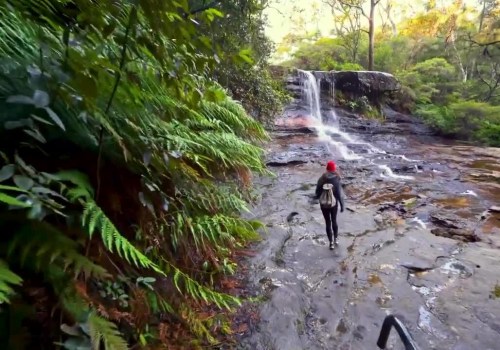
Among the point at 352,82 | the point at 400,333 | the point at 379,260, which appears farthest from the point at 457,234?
the point at 352,82

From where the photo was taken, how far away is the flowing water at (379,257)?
3127 millimetres

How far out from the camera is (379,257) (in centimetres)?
481

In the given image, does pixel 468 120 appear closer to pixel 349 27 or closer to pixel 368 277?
pixel 349 27

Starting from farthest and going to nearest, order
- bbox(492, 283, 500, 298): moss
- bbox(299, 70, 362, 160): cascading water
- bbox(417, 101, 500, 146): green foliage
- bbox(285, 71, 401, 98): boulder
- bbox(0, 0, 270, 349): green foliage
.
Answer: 1. bbox(285, 71, 401, 98): boulder
2. bbox(417, 101, 500, 146): green foliage
3. bbox(299, 70, 362, 160): cascading water
4. bbox(492, 283, 500, 298): moss
5. bbox(0, 0, 270, 349): green foliage

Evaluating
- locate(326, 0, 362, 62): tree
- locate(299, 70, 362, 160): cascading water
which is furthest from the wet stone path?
locate(326, 0, 362, 62): tree

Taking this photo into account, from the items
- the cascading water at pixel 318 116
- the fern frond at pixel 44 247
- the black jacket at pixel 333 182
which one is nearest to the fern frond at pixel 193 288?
the fern frond at pixel 44 247

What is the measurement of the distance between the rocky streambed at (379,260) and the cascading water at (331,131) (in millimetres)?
1210

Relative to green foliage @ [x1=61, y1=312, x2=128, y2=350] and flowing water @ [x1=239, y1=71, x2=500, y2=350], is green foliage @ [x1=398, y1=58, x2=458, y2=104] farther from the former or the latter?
green foliage @ [x1=61, y1=312, x2=128, y2=350]

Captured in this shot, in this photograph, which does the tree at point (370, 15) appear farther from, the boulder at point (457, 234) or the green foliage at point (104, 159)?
the green foliage at point (104, 159)

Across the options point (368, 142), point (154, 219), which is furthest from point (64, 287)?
point (368, 142)

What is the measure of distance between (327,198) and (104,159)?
3.64 metres

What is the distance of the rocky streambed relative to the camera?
3123 mm

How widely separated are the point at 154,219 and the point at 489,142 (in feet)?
54.0

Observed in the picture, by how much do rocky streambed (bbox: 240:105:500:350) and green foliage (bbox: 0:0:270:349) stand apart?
3.55ft
